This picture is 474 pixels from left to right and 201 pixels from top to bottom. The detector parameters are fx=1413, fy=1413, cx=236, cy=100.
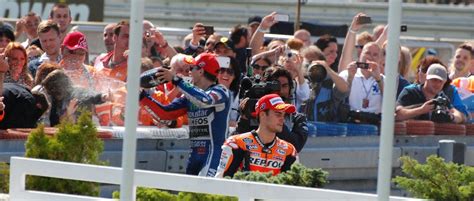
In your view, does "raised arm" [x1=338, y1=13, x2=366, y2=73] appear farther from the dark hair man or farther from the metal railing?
the metal railing

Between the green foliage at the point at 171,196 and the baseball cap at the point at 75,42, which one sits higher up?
the baseball cap at the point at 75,42

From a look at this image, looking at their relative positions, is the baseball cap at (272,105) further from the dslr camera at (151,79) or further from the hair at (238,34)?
the hair at (238,34)

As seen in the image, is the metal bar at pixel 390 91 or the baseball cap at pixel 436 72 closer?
the metal bar at pixel 390 91

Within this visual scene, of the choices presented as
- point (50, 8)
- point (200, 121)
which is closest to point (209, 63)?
point (200, 121)

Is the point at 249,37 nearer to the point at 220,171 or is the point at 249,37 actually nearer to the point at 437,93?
the point at 437,93

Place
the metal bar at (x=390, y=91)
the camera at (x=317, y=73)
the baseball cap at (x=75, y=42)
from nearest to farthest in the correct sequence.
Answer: the metal bar at (x=390, y=91), the baseball cap at (x=75, y=42), the camera at (x=317, y=73)

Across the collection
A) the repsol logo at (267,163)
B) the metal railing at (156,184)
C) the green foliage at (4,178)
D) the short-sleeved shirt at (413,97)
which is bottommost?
the green foliage at (4,178)

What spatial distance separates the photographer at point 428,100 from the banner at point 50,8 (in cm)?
1165

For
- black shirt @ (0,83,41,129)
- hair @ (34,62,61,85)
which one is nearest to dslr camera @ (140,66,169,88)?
black shirt @ (0,83,41,129)

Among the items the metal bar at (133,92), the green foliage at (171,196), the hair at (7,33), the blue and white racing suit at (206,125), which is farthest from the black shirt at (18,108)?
the metal bar at (133,92)

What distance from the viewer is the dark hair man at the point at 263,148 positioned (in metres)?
10.2

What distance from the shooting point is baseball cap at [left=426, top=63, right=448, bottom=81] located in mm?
13906

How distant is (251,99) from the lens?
11391 mm

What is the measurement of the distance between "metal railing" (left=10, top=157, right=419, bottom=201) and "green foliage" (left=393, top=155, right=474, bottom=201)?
0.86 meters
